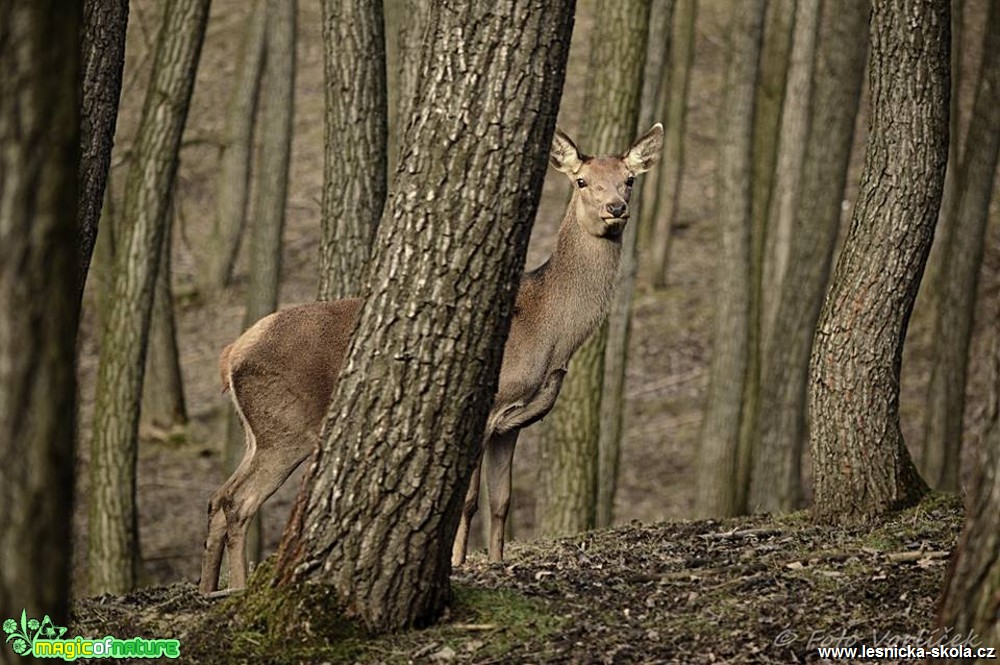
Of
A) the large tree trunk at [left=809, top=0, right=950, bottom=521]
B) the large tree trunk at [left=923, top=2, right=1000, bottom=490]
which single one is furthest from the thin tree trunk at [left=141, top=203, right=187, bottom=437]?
the large tree trunk at [left=809, top=0, right=950, bottom=521]

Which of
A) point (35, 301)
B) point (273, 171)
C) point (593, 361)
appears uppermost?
point (273, 171)

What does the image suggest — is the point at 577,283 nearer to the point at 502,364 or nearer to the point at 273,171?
the point at 502,364

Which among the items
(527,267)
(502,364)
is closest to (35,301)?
(502,364)

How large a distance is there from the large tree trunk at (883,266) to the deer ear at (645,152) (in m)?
1.43

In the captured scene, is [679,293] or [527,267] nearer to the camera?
[527,267]

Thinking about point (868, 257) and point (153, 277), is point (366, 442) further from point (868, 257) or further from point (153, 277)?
point (153, 277)

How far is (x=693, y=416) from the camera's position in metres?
21.2

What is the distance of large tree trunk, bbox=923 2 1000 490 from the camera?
49.7ft

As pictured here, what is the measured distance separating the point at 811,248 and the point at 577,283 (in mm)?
5916

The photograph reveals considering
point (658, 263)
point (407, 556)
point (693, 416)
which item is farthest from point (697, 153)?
point (407, 556)

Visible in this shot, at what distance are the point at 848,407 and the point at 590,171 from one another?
7.29ft

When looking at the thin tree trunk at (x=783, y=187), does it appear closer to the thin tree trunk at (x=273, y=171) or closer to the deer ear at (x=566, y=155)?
the thin tree trunk at (x=273, y=171)

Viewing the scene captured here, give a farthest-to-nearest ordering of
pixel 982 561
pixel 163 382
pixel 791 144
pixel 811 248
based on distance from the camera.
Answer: pixel 163 382
pixel 791 144
pixel 811 248
pixel 982 561

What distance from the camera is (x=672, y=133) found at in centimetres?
2236
